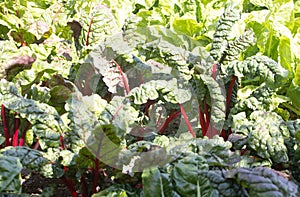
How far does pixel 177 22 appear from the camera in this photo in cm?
312

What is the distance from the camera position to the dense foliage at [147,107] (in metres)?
1.57

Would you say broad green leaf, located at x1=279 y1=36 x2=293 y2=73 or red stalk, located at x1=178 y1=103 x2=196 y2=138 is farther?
broad green leaf, located at x1=279 y1=36 x2=293 y2=73

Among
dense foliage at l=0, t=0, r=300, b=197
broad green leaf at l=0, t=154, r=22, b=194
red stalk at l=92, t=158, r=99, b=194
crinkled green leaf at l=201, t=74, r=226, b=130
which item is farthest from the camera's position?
crinkled green leaf at l=201, t=74, r=226, b=130

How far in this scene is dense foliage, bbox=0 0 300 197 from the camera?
157cm

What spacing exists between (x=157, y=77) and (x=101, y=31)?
0.47 metres

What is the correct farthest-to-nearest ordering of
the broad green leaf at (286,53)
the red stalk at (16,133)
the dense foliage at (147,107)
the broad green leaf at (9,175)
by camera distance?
the broad green leaf at (286,53) < the red stalk at (16,133) < the dense foliage at (147,107) < the broad green leaf at (9,175)

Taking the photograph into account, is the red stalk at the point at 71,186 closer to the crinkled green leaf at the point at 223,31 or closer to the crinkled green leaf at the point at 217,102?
the crinkled green leaf at the point at 217,102

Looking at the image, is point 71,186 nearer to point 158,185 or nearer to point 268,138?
point 158,185

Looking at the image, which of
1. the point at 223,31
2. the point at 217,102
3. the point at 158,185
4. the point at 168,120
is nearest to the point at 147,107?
the point at 168,120

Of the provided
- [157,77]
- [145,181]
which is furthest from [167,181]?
[157,77]

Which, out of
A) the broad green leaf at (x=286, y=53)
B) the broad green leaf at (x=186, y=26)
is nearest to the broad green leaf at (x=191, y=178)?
the broad green leaf at (x=286, y=53)

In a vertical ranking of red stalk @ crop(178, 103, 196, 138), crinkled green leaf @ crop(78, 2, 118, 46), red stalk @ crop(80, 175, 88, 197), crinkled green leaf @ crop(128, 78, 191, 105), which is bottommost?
red stalk @ crop(80, 175, 88, 197)

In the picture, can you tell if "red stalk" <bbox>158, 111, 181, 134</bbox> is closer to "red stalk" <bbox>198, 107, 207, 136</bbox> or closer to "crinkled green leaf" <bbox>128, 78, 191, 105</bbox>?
"red stalk" <bbox>198, 107, 207, 136</bbox>

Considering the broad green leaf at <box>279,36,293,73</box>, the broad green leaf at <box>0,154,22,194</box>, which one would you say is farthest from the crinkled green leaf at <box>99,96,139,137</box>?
the broad green leaf at <box>279,36,293,73</box>
